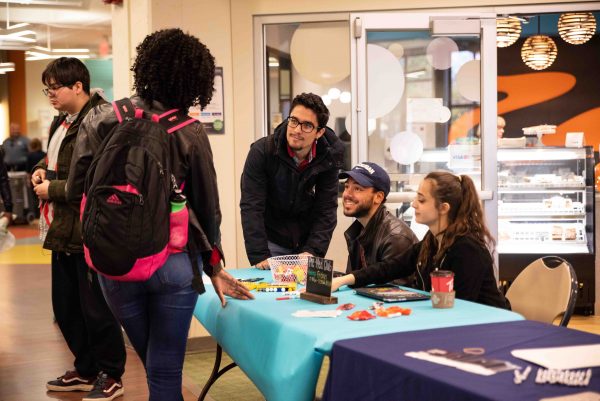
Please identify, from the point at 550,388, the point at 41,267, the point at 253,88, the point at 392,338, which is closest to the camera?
the point at 550,388

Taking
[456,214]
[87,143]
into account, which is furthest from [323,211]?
[87,143]

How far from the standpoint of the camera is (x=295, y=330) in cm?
259

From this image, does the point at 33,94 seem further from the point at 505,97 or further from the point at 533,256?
the point at 533,256

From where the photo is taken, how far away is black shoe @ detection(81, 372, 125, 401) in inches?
173

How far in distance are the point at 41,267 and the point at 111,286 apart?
26.8ft

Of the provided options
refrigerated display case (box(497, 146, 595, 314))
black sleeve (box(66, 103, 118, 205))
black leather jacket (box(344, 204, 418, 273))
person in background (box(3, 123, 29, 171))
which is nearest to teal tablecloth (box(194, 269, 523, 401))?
black leather jacket (box(344, 204, 418, 273))

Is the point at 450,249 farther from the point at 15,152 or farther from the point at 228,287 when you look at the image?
the point at 15,152

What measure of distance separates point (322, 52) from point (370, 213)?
2.66 m

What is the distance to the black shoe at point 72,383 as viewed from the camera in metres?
4.58

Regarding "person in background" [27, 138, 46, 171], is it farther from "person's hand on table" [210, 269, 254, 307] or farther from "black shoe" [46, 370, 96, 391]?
"person's hand on table" [210, 269, 254, 307]

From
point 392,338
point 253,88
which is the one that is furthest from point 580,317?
point 392,338

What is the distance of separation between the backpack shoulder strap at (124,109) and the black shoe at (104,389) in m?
2.13

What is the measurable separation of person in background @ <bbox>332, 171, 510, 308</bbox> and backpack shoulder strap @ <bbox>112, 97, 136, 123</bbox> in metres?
1.11

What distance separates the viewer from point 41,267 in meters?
10.4
